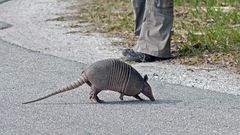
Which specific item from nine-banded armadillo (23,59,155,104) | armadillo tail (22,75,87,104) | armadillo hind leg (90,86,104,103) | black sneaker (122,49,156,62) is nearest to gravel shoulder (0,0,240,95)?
black sneaker (122,49,156,62)

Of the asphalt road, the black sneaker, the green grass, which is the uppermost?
the asphalt road

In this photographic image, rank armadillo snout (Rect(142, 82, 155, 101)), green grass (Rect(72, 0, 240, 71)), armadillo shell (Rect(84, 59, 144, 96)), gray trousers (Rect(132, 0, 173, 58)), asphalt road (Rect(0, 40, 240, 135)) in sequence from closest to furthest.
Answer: asphalt road (Rect(0, 40, 240, 135)) < armadillo shell (Rect(84, 59, 144, 96)) < armadillo snout (Rect(142, 82, 155, 101)) < gray trousers (Rect(132, 0, 173, 58)) < green grass (Rect(72, 0, 240, 71))

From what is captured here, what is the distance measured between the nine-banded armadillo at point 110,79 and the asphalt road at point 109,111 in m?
0.13

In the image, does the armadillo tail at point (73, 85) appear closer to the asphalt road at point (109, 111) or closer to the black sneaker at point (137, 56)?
the asphalt road at point (109, 111)

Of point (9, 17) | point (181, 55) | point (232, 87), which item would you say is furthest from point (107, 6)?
point (232, 87)

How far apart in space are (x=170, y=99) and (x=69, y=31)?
447 centimetres

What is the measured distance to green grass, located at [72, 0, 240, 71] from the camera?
9.62 m

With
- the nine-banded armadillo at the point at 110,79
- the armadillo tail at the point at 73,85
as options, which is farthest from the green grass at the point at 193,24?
the armadillo tail at the point at 73,85

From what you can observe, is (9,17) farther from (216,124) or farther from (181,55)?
(216,124)

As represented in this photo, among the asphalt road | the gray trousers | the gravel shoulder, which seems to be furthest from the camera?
the gray trousers

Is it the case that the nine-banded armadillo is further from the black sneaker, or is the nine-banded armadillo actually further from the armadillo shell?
the black sneaker

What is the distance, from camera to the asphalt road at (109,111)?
629 cm

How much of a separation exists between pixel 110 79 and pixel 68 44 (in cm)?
360

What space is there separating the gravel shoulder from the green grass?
1.30 feet
